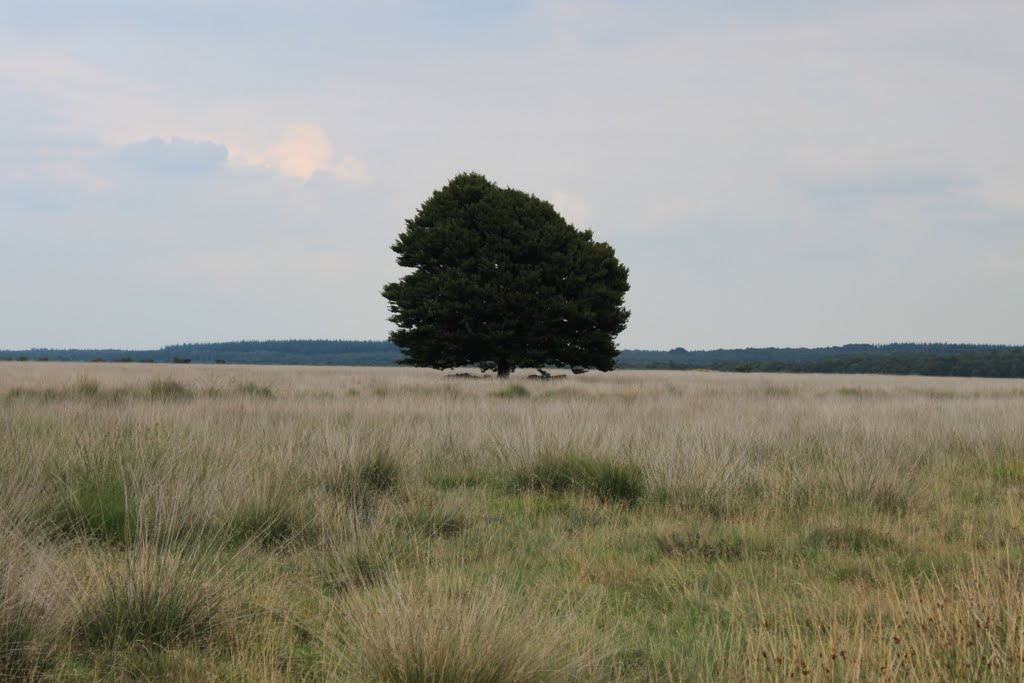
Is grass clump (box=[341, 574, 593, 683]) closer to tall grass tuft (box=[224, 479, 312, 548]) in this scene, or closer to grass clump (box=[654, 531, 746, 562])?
grass clump (box=[654, 531, 746, 562])

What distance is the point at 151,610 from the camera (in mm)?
3693

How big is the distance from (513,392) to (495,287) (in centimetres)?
998

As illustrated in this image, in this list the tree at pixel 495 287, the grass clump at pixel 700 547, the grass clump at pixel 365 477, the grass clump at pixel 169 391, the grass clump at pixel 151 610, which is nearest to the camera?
the grass clump at pixel 151 610

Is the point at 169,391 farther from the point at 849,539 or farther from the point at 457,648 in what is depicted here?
the point at 457,648

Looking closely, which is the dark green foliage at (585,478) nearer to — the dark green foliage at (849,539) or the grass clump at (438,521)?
the grass clump at (438,521)

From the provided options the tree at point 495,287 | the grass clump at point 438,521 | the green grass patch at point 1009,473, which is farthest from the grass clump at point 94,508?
the tree at point 495,287

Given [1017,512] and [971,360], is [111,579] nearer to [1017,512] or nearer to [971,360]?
[1017,512]

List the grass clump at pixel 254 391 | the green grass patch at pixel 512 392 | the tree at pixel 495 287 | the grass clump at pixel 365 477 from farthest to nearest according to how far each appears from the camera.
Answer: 1. the tree at pixel 495 287
2. the green grass patch at pixel 512 392
3. the grass clump at pixel 254 391
4. the grass clump at pixel 365 477

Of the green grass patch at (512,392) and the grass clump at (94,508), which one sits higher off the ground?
the green grass patch at (512,392)

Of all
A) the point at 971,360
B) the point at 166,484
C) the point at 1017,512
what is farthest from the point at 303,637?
the point at 971,360

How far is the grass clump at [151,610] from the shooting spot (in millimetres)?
3604

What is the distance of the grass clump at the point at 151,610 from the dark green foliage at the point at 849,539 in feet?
12.6

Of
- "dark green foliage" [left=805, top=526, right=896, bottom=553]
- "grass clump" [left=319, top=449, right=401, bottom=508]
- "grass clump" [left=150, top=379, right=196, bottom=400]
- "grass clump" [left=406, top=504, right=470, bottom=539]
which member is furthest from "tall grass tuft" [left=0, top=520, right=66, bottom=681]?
"grass clump" [left=150, top=379, right=196, bottom=400]

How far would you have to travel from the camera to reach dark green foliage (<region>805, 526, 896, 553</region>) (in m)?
5.51
